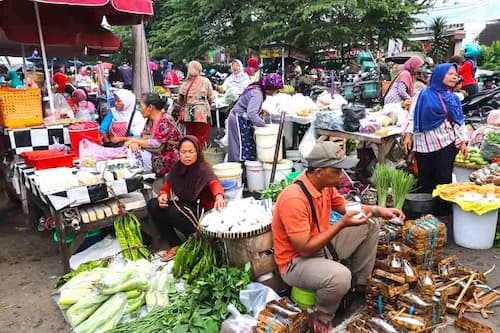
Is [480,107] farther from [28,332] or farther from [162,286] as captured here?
[28,332]

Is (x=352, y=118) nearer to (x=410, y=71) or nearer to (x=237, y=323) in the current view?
(x=410, y=71)

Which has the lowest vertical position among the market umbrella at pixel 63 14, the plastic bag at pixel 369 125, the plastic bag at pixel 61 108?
the plastic bag at pixel 369 125

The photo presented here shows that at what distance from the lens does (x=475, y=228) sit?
12.9ft

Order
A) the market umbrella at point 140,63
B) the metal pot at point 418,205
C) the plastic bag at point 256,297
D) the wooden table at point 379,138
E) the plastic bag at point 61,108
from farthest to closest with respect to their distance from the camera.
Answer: the market umbrella at point 140,63
the plastic bag at point 61,108
the wooden table at point 379,138
the metal pot at point 418,205
the plastic bag at point 256,297

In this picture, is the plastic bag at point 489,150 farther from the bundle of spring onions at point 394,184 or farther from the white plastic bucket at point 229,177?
the white plastic bucket at point 229,177

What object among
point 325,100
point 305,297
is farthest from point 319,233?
point 325,100

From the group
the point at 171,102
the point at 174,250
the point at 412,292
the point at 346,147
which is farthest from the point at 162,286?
the point at 171,102

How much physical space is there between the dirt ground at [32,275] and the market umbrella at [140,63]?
10.8 feet

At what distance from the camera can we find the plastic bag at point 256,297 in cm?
287

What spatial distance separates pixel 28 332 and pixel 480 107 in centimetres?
865

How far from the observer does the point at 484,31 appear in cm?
2066

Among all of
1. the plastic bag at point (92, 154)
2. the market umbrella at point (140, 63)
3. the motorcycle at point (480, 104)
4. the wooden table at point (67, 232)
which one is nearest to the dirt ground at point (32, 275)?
the wooden table at point (67, 232)

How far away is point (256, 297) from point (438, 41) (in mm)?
16290

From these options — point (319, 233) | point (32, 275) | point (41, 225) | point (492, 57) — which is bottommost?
point (32, 275)
